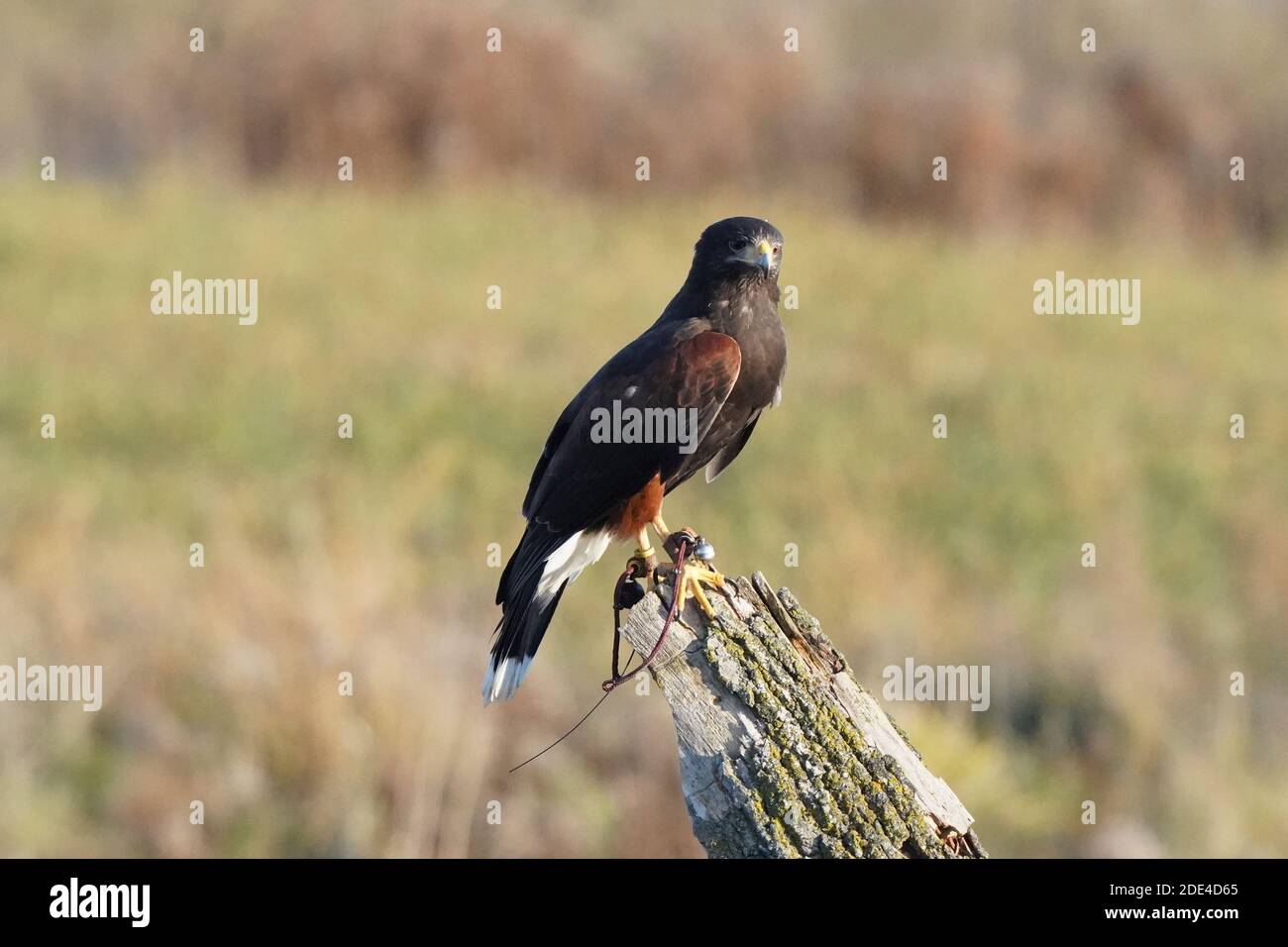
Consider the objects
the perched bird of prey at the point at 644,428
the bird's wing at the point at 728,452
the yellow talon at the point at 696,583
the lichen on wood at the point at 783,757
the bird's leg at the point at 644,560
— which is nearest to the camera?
the lichen on wood at the point at 783,757

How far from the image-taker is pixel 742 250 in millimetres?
4777

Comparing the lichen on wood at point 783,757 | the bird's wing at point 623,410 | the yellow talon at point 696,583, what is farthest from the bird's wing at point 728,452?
the lichen on wood at point 783,757

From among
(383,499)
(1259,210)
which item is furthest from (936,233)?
(383,499)

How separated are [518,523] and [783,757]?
323 inches

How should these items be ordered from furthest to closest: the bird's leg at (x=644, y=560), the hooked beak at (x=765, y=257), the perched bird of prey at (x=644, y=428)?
the hooked beak at (x=765, y=257)
the perched bird of prey at (x=644, y=428)
the bird's leg at (x=644, y=560)

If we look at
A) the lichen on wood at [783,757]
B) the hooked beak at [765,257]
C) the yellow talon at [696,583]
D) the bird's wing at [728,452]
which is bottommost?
the lichen on wood at [783,757]

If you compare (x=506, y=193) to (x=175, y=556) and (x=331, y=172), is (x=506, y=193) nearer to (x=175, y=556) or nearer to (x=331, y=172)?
(x=331, y=172)

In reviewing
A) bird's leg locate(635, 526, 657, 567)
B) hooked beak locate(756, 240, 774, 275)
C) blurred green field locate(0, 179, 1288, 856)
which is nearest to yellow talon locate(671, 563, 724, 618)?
bird's leg locate(635, 526, 657, 567)

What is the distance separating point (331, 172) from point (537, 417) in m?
9.16

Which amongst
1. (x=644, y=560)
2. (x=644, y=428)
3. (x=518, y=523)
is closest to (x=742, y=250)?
(x=644, y=428)

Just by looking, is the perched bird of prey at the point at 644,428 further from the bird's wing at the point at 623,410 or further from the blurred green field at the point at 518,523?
the blurred green field at the point at 518,523

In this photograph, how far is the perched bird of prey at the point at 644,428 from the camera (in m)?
4.38

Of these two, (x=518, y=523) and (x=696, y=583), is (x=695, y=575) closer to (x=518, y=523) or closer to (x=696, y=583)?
(x=696, y=583)

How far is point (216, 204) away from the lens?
761 inches
